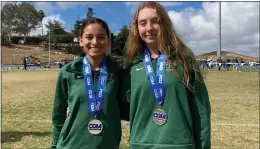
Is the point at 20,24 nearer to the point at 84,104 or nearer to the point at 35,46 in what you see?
the point at 35,46

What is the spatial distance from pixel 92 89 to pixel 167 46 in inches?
26.1

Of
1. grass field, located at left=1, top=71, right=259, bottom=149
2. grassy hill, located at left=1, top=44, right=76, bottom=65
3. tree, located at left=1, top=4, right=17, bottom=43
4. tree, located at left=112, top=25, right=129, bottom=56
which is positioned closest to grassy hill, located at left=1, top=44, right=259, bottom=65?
grassy hill, located at left=1, top=44, right=76, bottom=65

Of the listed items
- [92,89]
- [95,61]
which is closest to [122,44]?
[95,61]

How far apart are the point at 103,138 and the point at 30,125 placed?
581 centimetres

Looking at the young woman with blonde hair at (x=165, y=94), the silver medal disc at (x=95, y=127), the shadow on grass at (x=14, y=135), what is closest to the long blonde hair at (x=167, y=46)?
the young woman with blonde hair at (x=165, y=94)

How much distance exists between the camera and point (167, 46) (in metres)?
2.81

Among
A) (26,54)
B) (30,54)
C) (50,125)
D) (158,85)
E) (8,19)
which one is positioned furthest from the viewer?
(8,19)

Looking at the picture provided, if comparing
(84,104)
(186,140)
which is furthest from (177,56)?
(84,104)

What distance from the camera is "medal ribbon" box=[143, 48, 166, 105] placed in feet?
8.67

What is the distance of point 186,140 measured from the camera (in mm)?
2674

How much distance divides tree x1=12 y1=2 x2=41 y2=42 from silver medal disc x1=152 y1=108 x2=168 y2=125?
103 m

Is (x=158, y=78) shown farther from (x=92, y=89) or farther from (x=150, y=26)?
(x=92, y=89)

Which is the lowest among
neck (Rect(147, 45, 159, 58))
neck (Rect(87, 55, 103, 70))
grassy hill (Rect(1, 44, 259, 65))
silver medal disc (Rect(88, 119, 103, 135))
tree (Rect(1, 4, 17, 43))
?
silver medal disc (Rect(88, 119, 103, 135))

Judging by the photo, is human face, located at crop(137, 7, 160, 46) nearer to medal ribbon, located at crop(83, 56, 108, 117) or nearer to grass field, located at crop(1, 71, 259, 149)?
medal ribbon, located at crop(83, 56, 108, 117)
